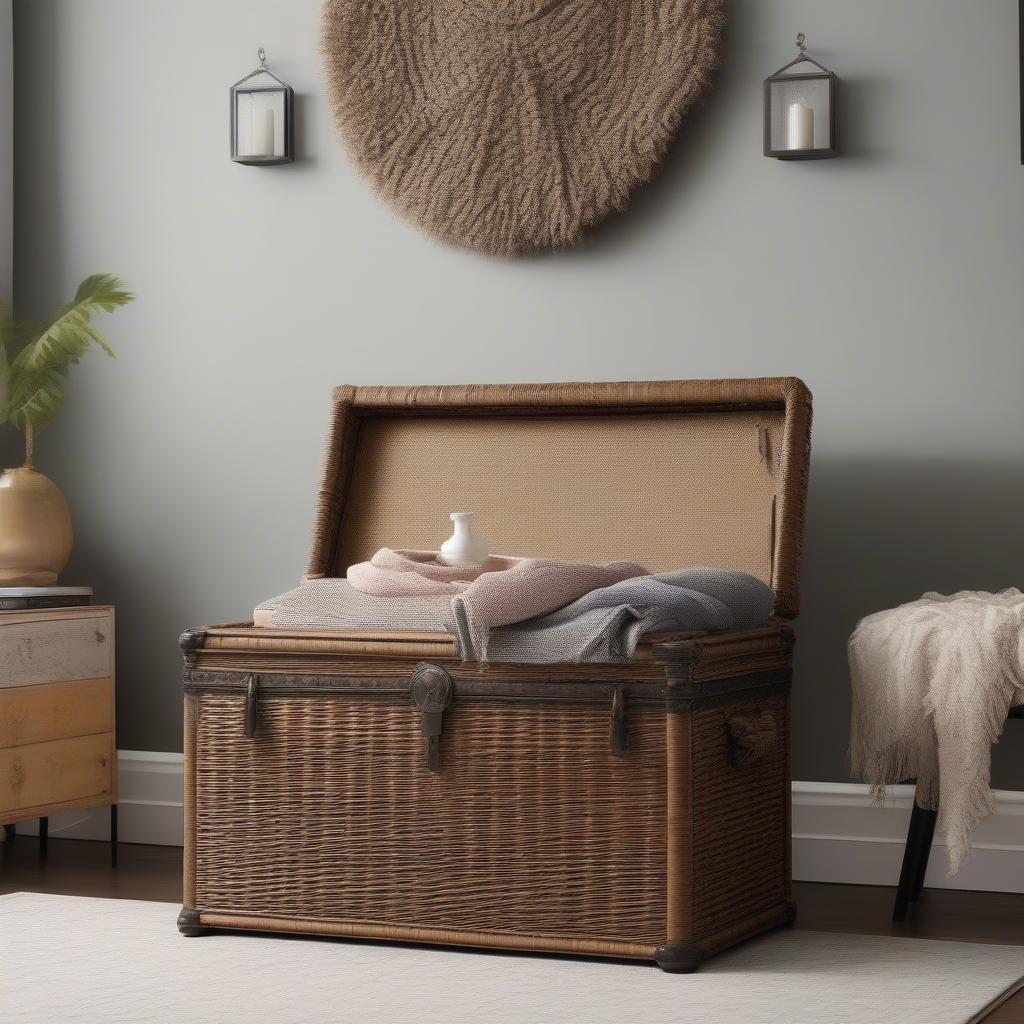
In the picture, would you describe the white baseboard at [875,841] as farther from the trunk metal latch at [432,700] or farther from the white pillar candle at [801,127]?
the white pillar candle at [801,127]

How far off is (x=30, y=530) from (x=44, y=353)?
34 centimetres

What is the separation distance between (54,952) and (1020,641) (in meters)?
1.41

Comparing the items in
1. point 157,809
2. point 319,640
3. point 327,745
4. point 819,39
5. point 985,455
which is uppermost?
point 819,39

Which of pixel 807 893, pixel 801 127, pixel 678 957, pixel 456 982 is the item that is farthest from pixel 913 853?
pixel 801 127

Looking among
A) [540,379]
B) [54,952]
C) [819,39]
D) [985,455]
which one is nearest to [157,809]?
[54,952]

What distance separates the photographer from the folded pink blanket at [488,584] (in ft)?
6.85

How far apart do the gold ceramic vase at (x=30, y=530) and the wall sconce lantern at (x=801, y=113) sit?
148 cm

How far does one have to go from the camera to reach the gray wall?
2719mm

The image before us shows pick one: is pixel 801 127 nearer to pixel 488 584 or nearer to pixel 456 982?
pixel 488 584

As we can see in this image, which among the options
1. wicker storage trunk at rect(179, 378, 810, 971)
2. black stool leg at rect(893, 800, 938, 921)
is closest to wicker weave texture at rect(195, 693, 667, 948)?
wicker storage trunk at rect(179, 378, 810, 971)

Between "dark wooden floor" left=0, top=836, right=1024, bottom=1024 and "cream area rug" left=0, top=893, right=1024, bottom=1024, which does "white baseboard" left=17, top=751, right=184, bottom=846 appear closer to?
"dark wooden floor" left=0, top=836, right=1024, bottom=1024

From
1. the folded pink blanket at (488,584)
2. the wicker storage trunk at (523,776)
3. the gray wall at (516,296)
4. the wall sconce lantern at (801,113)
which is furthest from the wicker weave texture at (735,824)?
the wall sconce lantern at (801,113)

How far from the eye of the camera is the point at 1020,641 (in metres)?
2.20

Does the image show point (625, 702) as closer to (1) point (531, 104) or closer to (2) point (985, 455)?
(2) point (985, 455)
